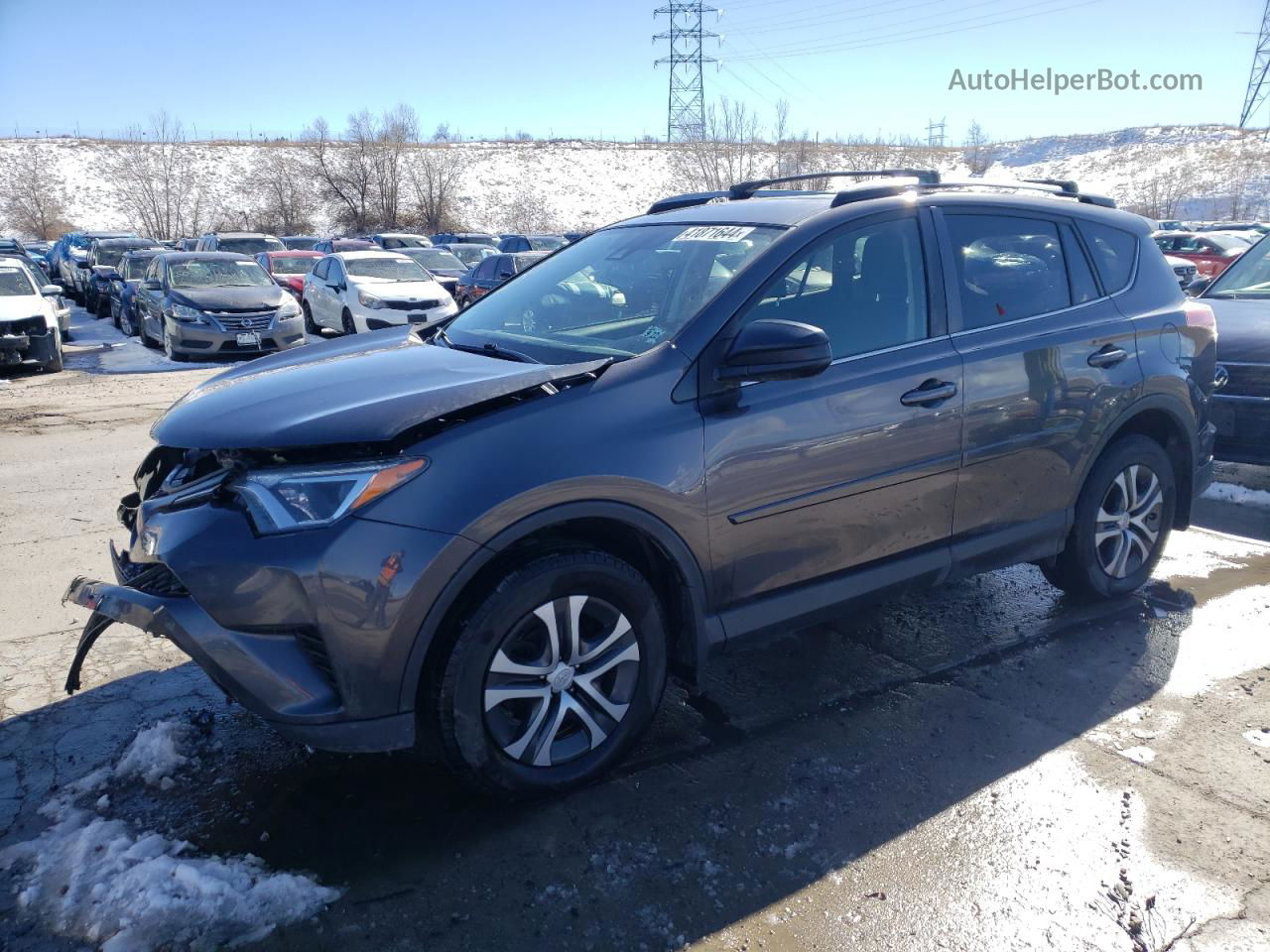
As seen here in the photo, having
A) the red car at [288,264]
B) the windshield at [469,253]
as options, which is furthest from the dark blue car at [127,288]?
the windshield at [469,253]

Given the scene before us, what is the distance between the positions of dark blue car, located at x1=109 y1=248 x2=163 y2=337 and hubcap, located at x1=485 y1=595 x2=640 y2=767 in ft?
56.3

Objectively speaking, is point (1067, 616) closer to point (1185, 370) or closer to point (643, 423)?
point (1185, 370)


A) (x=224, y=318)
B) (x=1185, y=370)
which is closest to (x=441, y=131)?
(x=224, y=318)

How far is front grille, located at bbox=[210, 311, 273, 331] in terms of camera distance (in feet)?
44.3

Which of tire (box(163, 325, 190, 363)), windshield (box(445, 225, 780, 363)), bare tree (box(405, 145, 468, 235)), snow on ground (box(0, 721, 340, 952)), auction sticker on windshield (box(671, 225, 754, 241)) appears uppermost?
bare tree (box(405, 145, 468, 235))

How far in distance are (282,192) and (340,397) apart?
64.6 metres

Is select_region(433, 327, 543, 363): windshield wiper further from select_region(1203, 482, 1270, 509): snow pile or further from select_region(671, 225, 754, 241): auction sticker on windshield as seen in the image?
select_region(1203, 482, 1270, 509): snow pile

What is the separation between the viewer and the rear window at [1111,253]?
4367mm

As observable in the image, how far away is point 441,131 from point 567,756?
86.5 meters

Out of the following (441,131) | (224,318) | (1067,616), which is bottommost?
(1067,616)

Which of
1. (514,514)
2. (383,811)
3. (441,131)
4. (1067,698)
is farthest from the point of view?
(441,131)

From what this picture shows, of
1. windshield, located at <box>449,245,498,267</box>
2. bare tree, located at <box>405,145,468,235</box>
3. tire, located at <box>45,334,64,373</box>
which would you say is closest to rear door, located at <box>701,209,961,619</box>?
tire, located at <box>45,334,64,373</box>

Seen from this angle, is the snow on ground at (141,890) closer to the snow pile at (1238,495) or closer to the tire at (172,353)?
the snow pile at (1238,495)

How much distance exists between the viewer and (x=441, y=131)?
269ft
